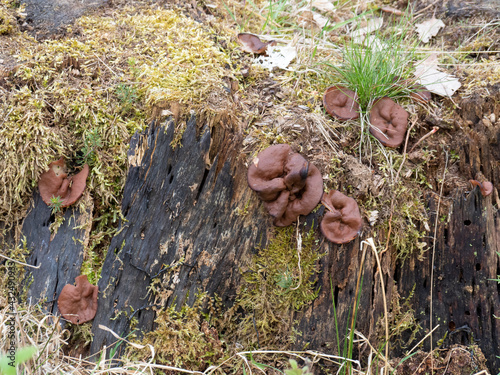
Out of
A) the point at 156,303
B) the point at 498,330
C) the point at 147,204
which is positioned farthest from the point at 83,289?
the point at 498,330

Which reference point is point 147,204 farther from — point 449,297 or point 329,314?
point 449,297

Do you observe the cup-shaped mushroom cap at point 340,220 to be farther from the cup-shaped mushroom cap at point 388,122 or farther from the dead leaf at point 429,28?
the dead leaf at point 429,28

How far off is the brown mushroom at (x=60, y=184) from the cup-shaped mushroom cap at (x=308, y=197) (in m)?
1.75

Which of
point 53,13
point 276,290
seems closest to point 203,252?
point 276,290

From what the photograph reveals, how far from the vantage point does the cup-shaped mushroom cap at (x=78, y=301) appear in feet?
9.98

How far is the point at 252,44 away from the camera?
3844 millimetres

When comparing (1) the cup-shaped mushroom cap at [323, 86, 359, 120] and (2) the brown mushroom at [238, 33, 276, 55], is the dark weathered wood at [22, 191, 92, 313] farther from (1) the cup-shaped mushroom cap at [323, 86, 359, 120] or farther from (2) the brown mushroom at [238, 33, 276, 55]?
(1) the cup-shaped mushroom cap at [323, 86, 359, 120]

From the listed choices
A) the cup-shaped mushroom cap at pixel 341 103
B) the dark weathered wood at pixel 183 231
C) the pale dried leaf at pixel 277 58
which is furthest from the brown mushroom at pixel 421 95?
the dark weathered wood at pixel 183 231

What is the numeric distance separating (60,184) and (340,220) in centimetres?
243

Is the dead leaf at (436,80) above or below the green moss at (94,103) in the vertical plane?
above

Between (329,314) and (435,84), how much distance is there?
7.80 feet

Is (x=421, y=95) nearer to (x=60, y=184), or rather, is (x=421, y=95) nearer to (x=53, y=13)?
(x=60, y=184)

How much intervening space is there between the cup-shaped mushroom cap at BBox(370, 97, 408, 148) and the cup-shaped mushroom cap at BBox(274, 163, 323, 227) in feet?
2.63

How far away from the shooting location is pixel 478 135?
338 centimetres
